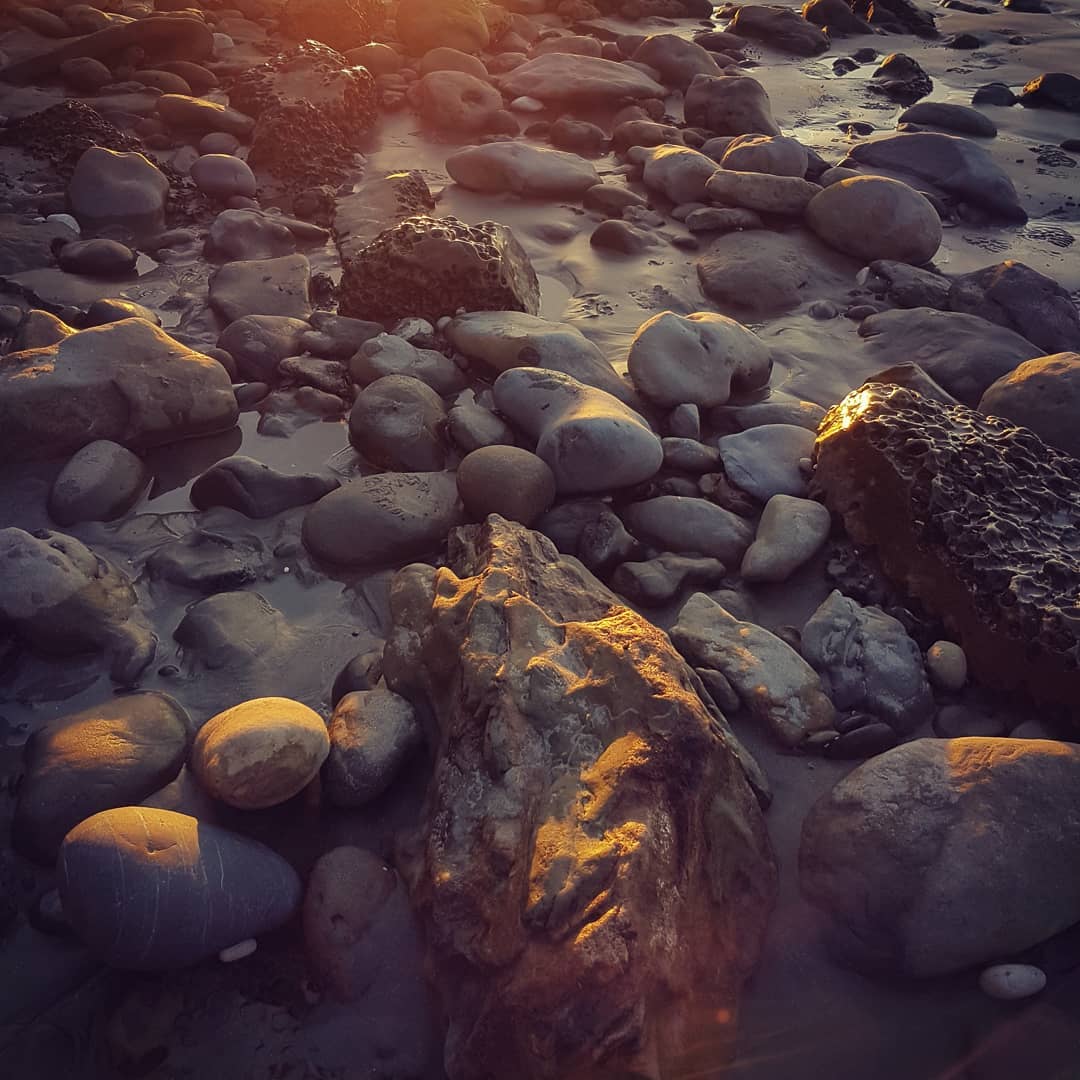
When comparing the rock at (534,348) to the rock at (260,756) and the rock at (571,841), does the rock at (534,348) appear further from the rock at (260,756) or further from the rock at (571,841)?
the rock at (260,756)

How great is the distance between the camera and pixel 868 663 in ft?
8.70

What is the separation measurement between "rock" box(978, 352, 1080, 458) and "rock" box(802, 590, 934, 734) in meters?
1.29

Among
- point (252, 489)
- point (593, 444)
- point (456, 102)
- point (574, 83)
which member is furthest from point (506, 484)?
point (574, 83)

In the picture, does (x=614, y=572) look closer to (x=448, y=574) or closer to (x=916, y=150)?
(x=448, y=574)

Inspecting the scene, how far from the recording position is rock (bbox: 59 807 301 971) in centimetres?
185

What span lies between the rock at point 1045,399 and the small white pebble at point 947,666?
1.25 meters

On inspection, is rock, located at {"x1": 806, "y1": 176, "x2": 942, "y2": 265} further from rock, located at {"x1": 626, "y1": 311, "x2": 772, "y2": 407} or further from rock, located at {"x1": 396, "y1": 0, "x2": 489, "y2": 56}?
rock, located at {"x1": 396, "y1": 0, "x2": 489, "y2": 56}

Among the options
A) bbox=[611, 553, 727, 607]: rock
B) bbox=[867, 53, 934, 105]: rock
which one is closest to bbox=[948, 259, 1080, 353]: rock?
bbox=[611, 553, 727, 607]: rock

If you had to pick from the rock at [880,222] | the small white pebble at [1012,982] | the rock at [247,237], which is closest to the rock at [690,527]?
the small white pebble at [1012,982]

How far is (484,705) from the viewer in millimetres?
2074

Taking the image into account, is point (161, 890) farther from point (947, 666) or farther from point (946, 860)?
point (947, 666)

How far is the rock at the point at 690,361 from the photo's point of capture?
3758mm

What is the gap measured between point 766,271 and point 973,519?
8.14 ft

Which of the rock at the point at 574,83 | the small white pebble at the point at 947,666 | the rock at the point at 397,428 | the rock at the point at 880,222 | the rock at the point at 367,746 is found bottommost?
the small white pebble at the point at 947,666
